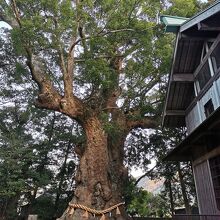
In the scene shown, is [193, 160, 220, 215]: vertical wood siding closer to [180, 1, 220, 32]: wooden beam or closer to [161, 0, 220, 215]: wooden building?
[161, 0, 220, 215]: wooden building

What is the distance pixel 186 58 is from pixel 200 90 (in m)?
1.24

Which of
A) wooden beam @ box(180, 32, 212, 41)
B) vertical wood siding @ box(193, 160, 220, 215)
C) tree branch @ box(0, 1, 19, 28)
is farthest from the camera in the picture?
tree branch @ box(0, 1, 19, 28)

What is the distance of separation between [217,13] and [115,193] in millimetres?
→ 8284

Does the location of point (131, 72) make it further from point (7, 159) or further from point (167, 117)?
point (7, 159)

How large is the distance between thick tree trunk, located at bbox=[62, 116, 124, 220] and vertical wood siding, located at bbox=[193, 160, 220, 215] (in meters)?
3.47

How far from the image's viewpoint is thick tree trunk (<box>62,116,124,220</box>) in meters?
10.5

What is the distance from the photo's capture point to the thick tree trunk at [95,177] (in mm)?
10484

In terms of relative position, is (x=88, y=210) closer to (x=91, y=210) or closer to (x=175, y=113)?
(x=91, y=210)

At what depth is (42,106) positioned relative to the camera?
11297 millimetres

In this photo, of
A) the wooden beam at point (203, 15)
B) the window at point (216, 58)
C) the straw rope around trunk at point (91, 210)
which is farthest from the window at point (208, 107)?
the straw rope around trunk at point (91, 210)

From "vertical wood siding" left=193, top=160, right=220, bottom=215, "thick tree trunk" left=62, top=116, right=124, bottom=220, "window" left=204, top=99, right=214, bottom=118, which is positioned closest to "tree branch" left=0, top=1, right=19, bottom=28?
"thick tree trunk" left=62, top=116, right=124, bottom=220

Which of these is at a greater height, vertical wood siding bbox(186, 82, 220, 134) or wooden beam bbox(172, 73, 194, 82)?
wooden beam bbox(172, 73, 194, 82)

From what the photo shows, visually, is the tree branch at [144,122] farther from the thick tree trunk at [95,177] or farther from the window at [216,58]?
the window at [216,58]

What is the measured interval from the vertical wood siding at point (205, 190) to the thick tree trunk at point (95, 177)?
137 inches
